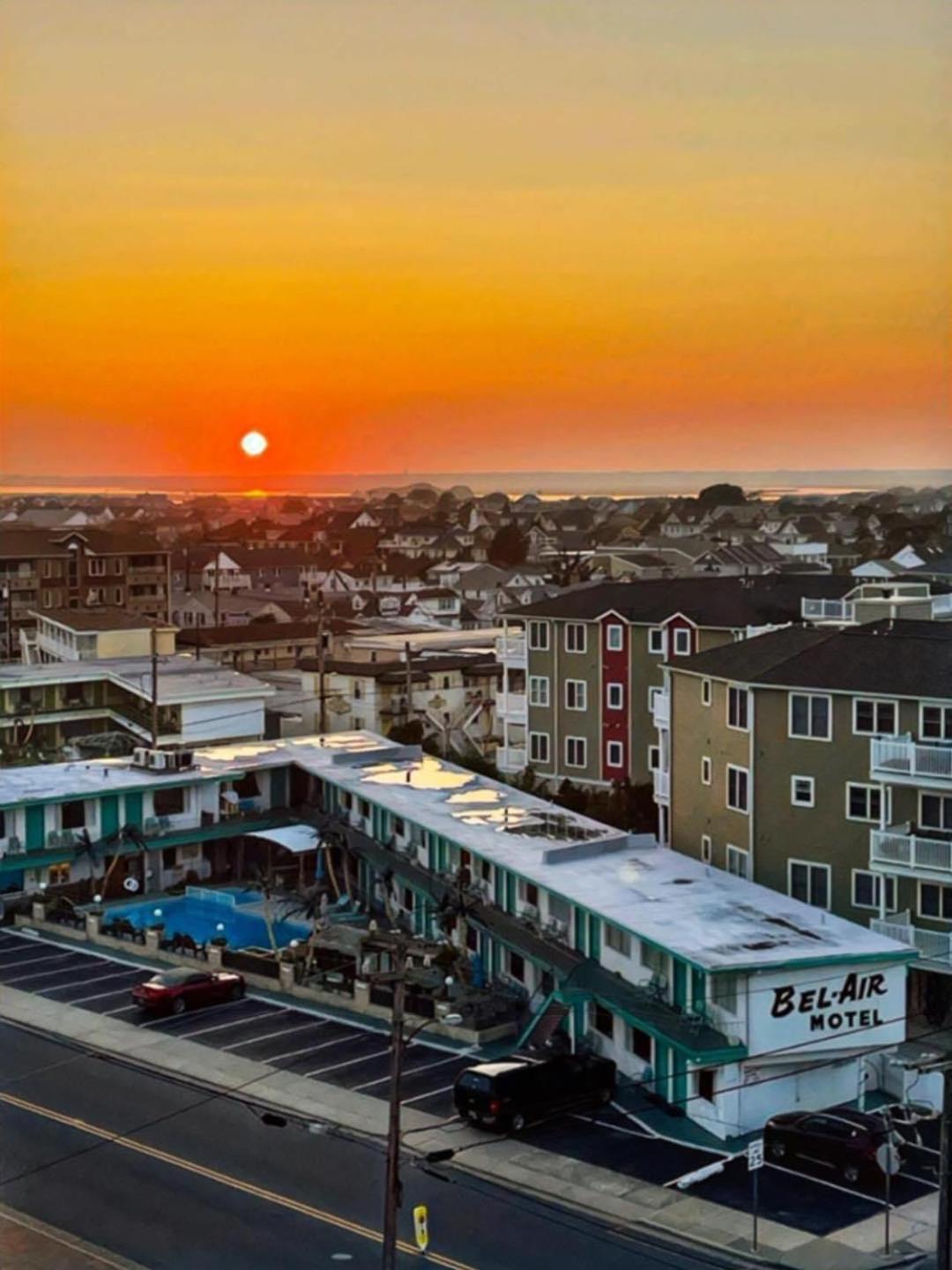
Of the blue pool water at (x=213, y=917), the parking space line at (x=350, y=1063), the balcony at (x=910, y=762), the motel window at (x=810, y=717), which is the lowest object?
the blue pool water at (x=213, y=917)

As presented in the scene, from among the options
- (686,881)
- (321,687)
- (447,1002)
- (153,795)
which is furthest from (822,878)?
(321,687)

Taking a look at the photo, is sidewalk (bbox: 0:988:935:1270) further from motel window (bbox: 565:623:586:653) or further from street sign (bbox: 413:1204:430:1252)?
motel window (bbox: 565:623:586:653)

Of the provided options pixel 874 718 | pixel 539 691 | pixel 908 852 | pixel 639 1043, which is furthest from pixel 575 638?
pixel 639 1043

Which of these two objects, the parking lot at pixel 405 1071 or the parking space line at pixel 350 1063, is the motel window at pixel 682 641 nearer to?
the parking lot at pixel 405 1071

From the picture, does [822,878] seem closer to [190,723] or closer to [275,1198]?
[275,1198]

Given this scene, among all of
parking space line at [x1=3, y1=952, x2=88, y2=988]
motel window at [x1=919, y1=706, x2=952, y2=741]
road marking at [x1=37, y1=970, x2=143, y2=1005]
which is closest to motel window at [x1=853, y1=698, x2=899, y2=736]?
motel window at [x1=919, y1=706, x2=952, y2=741]

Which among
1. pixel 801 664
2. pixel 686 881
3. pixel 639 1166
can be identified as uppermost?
pixel 801 664

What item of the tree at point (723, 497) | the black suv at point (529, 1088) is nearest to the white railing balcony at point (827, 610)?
the black suv at point (529, 1088)
